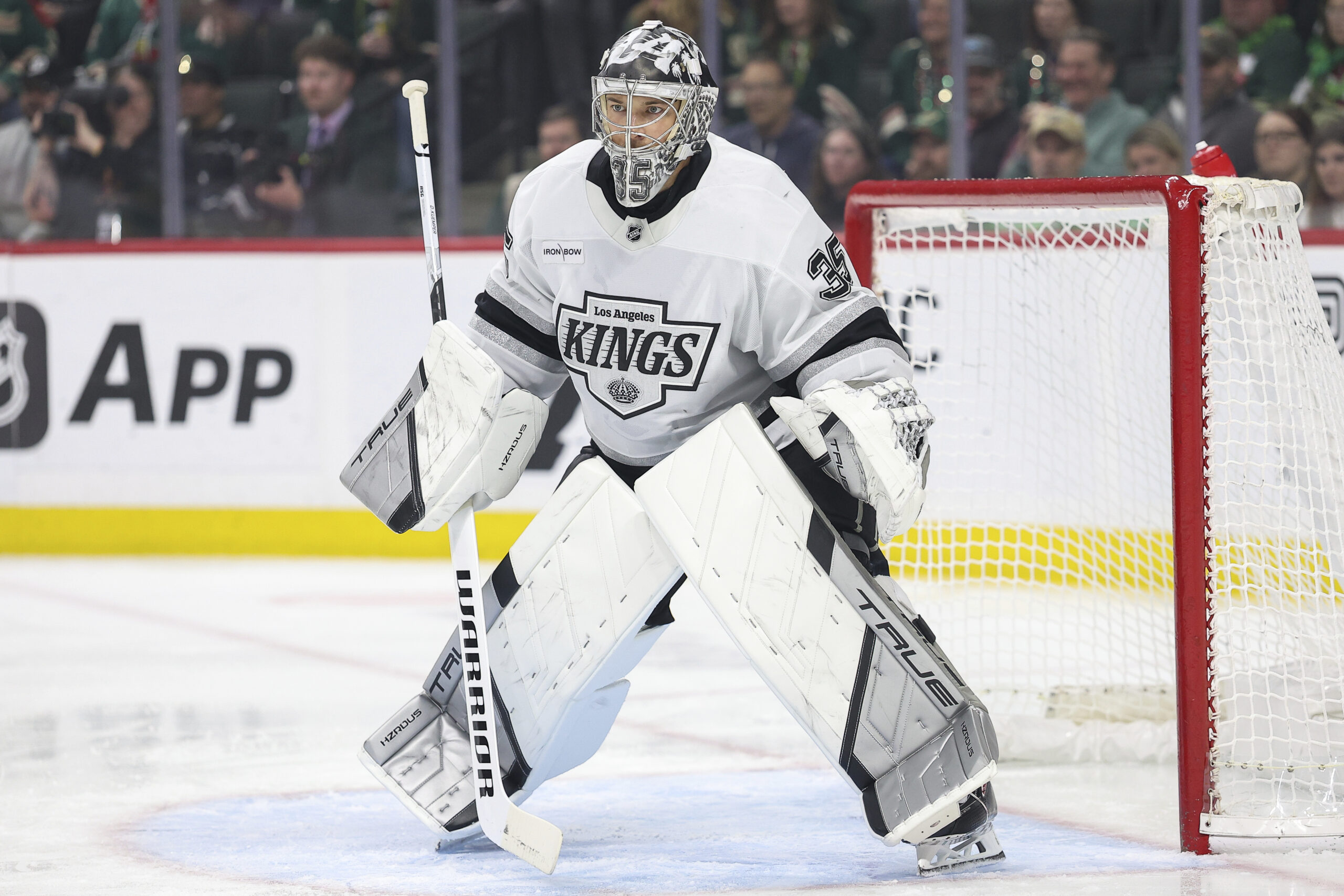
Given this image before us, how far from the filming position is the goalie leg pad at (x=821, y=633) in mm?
2488

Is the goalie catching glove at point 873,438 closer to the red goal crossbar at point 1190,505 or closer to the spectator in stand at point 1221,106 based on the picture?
the red goal crossbar at point 1190,505

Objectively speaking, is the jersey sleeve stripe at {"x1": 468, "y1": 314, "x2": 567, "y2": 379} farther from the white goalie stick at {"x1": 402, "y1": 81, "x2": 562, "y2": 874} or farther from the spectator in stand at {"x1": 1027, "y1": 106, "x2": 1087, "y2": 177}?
the spectator in stand at {"x1": 1027, "y1": 106, "x2": 1087, "y2": 177}

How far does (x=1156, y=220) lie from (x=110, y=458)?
386 centimetres

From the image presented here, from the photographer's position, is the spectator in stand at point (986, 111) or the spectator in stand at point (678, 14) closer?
the spectator in stand at point (986, 111)

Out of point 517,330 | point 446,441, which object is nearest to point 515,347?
point 517,330

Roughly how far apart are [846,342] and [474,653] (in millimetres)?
684

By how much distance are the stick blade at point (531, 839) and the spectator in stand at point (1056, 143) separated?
3.56 metres

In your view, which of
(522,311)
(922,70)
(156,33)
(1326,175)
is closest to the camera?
(522,311)

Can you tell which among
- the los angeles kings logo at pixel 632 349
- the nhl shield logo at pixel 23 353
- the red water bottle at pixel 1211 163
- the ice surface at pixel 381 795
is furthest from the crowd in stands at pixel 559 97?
the los angeles kings logo at pixel 632 349

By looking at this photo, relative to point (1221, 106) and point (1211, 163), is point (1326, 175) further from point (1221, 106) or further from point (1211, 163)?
point (1211, 163)

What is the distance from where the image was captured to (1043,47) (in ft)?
18.8

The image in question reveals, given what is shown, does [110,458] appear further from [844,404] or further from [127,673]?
[844,404]

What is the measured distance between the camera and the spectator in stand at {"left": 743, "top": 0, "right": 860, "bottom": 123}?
5961mm

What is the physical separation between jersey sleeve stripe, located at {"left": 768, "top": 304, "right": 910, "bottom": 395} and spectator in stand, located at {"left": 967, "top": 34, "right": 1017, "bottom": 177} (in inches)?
131
